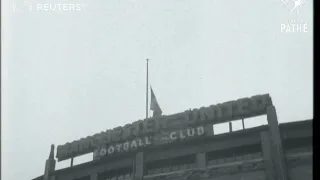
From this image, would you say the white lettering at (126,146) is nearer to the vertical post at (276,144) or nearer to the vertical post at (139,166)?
the vertical post at (139,166)

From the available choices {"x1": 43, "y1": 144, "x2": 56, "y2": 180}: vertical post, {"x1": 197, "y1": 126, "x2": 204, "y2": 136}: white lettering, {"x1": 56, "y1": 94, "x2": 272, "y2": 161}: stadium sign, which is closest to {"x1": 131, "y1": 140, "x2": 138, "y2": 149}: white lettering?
{"x1": 56, "y1": 94, "x2": 272, "y2": 161}: stadium sign

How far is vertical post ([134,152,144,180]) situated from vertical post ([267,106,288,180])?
508 inches

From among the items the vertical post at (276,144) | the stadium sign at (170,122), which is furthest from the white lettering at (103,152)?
the vertical post at (276,144)

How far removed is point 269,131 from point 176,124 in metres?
9.77

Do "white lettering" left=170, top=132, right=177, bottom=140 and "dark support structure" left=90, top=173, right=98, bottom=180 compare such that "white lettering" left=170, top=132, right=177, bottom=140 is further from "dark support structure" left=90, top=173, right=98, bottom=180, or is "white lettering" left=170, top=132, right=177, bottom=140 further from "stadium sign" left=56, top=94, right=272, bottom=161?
"dark support structure" left=90, top=173, right=98, bottom=180

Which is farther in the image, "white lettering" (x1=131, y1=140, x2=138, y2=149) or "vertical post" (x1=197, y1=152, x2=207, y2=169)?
"white lettering" (x1=131, y1=140, x2=138, y2=149)

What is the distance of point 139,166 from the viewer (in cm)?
3444

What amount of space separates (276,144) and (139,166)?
13.6 metres

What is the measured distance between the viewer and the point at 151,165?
3512 centimetres

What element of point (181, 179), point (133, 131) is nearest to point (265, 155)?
point (181, 179)

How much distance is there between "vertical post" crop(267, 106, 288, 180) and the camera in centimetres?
2736

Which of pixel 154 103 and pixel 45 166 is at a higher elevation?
pixel 154 103

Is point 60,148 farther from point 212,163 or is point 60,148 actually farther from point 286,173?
point 286,173

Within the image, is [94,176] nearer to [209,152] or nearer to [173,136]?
[173,136]
